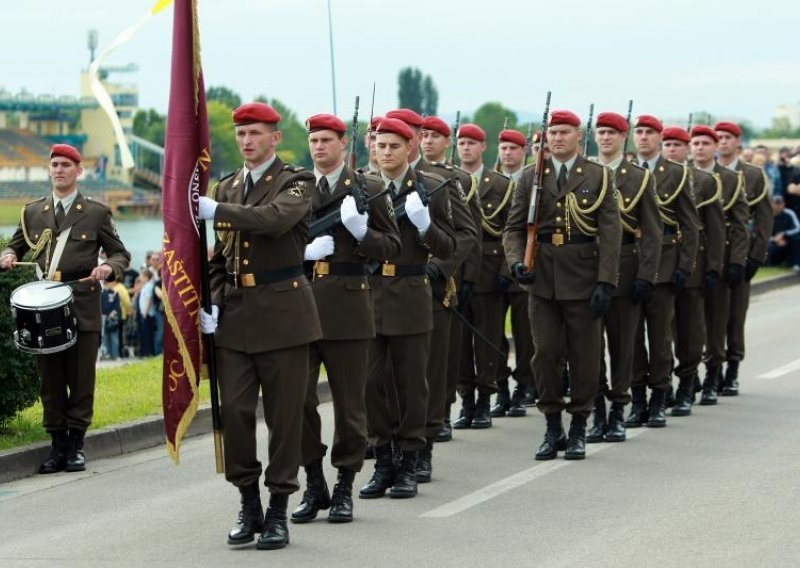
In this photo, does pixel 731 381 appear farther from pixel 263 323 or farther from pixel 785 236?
pixel 785 236

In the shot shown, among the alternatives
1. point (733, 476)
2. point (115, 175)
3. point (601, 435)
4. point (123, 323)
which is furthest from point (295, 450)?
point (115, 175)

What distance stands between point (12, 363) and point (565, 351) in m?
3.54

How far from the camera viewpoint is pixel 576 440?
1083 cm

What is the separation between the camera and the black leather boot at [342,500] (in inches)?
346

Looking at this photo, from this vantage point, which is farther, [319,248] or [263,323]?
[319,248]

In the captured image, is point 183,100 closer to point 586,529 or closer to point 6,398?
point 586,529

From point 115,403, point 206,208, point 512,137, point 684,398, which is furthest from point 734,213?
point 206,208

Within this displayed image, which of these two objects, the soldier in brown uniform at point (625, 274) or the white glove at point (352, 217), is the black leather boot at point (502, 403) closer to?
the soldier in brown uniform at point (625, 274)

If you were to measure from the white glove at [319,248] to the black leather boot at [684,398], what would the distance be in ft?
17.1

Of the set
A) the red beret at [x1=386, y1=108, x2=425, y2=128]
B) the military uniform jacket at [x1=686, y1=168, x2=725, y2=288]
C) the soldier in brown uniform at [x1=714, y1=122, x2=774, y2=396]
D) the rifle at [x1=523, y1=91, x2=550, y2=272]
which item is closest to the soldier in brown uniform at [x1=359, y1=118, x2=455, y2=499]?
the red beret at [x1=386, y1=108, x2=425, y2=128]

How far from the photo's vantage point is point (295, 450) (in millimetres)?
8211

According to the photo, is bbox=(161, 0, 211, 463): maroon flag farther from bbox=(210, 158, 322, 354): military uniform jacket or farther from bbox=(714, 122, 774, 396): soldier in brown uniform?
bbox=(714, 122, 774, 396): soldier in brown uniform

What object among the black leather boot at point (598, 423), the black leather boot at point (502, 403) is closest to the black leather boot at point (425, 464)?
the black leather boot at point (598, 423)

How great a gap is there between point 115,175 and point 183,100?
131109 mm
